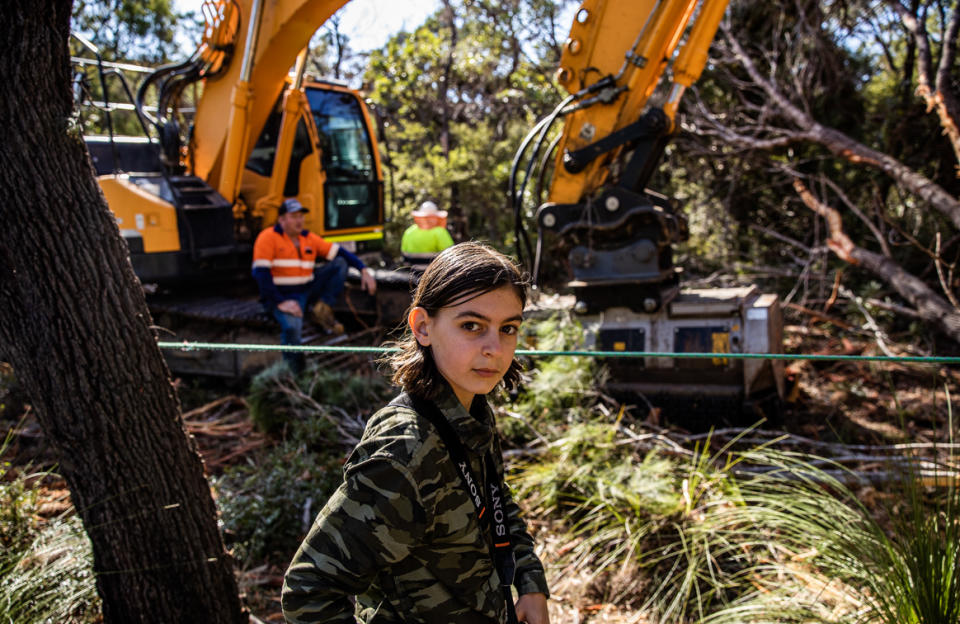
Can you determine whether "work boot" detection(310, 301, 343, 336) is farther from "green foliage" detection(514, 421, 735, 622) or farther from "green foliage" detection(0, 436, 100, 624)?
"green foliage" detection(0, 436, 100, 624)

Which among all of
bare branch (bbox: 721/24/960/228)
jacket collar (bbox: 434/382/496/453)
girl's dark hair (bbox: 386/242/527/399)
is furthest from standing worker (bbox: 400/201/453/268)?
jacket collar (bbox: 434/382/496/453)

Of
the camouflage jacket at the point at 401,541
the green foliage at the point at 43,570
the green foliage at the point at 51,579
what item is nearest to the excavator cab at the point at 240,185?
the green foliage at the point at 43,570

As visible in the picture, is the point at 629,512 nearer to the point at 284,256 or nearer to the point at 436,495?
the point at 436,495

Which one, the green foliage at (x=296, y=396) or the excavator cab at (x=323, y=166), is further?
the excavator cab at (x=323, y=166)

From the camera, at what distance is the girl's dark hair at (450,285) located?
1.62m

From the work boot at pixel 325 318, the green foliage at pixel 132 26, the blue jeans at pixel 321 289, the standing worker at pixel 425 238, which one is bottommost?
the work boot at pixel 325 318

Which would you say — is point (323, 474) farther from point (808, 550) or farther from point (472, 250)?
point (472, 250)

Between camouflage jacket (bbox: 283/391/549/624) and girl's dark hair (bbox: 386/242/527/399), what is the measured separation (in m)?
0.08

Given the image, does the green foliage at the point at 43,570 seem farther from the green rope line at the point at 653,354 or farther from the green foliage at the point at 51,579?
the green rope line at the point at 653,354

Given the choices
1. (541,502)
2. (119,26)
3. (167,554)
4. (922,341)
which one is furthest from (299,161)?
(119,26)

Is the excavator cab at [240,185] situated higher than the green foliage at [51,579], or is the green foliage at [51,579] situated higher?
the excavator cab at [240,185]

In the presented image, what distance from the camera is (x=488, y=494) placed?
169 centimetres

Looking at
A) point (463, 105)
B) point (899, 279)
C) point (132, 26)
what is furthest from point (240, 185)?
point (132, 26)

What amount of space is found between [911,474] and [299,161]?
22.6 ft
